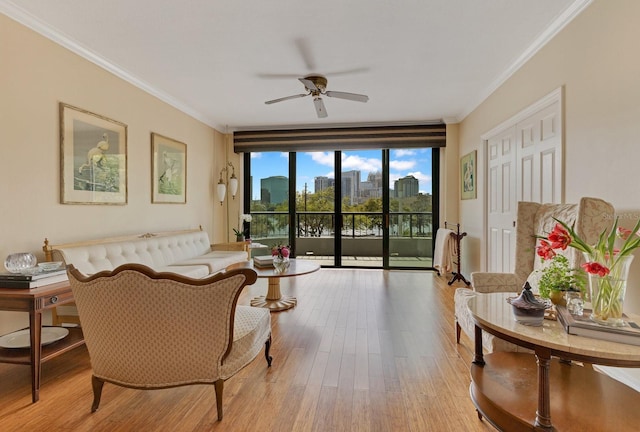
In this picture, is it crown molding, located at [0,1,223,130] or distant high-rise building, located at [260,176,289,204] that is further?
distant high-rise building, located at [260,176,289,204]

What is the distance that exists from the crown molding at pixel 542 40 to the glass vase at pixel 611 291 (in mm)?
1960

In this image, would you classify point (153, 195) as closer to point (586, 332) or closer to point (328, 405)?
point (328, 405)

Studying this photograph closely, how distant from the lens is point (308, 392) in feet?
6.32

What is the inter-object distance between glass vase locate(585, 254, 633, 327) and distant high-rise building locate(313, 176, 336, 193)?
4649mm

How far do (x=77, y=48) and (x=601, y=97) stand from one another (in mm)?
4163

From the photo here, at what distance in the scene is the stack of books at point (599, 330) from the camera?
1196 millimetres

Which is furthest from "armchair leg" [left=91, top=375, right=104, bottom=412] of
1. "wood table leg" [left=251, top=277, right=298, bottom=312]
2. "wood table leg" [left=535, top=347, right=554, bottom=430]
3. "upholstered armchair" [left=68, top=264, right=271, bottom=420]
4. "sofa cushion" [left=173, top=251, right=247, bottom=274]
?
"wood table leg" [left=535, top=347, right=554, bottom=430]

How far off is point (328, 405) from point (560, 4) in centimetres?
312

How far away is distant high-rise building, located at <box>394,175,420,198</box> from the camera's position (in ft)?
18.5

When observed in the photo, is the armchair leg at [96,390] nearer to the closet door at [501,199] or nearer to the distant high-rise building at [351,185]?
the closet door at [501,199]

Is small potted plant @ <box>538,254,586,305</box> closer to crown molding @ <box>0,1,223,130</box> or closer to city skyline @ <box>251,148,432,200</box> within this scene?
crown molding @ <box>0,1,223,130</box>

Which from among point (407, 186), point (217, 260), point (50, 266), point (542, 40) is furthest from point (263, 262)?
point (542, 40)

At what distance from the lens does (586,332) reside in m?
1.27

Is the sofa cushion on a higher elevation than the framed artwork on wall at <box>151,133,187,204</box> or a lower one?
lower
